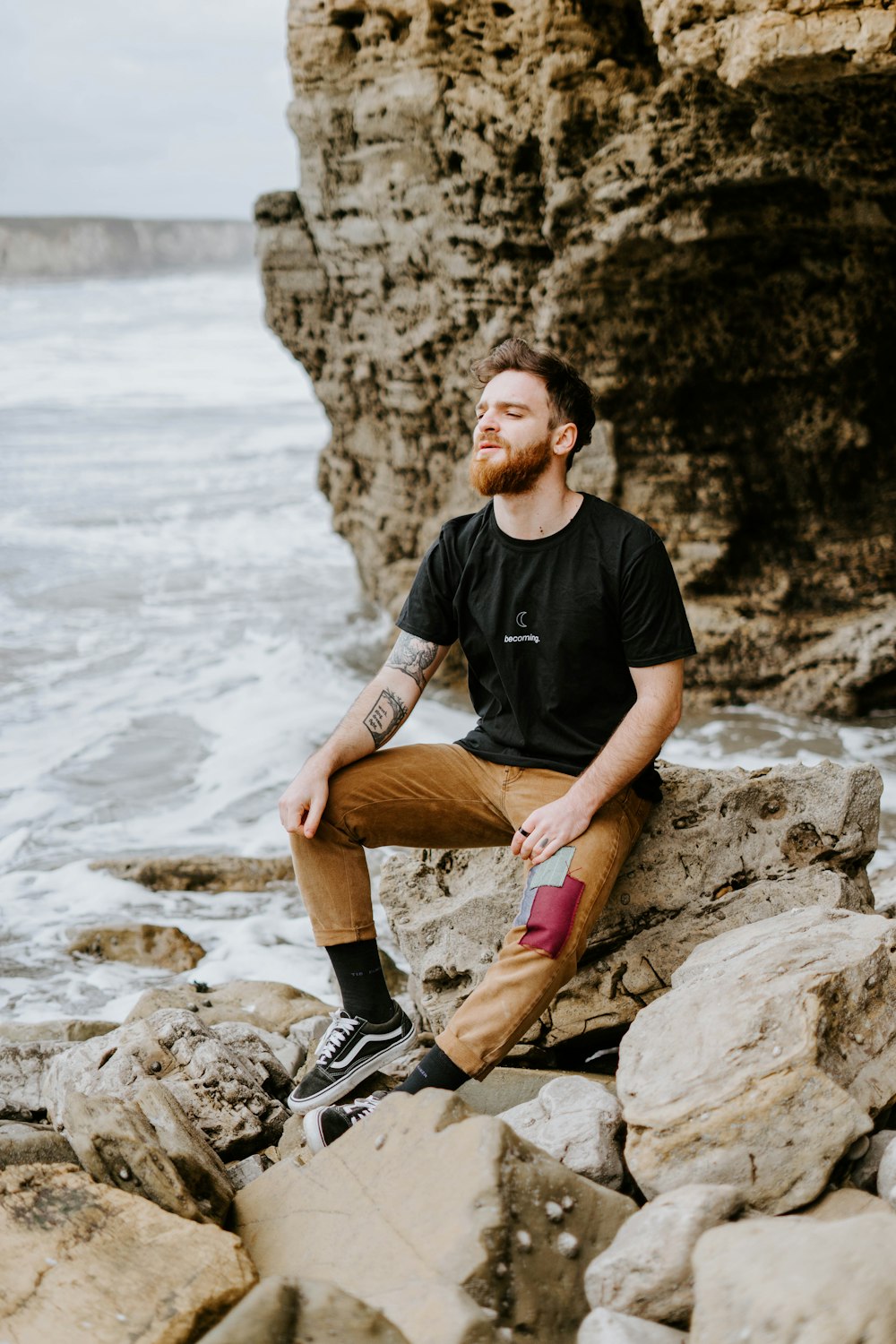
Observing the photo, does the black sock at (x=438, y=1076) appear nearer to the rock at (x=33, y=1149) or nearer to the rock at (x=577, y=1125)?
the rock at (x=577, y=1125)

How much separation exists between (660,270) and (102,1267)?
6018mm

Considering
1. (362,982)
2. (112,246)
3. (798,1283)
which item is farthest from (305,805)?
(112,246)

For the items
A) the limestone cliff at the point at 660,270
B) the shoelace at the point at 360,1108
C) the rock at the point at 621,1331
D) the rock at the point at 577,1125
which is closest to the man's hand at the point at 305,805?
the shoelace at the point at 360,1108

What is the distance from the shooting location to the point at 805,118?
556cm

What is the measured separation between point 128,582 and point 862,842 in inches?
418

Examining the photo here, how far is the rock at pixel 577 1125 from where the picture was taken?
101 inches

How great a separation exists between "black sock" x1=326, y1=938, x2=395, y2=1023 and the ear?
1536 mm

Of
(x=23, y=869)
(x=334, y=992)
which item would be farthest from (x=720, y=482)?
(x=23, y=869)

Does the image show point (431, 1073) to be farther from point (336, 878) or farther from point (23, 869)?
point (23, 869)

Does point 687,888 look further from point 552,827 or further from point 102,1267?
point 102,1267

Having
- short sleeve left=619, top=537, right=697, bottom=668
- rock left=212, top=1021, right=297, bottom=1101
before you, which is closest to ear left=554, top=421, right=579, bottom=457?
short sleeve left=619, top=537, right=697, bottom=668

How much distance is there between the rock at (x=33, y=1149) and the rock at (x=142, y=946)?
2461 millimetres

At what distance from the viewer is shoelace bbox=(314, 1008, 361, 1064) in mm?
3207

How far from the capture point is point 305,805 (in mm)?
3258
